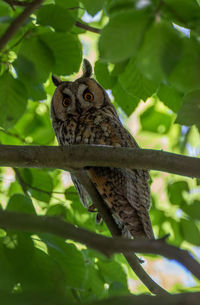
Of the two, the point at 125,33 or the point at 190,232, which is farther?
the point at 190,232

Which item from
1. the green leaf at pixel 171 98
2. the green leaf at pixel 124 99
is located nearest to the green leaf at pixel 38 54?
the green leaf at pixel 124 99

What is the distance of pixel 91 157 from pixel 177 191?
2.29 ft

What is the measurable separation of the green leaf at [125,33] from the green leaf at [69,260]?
3.24ft

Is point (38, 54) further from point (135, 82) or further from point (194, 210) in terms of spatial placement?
point (194, 210)

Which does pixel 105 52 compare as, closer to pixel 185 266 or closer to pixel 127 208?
pixel 185 266

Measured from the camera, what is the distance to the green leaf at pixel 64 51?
174 cm

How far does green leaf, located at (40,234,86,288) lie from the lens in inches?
70.8

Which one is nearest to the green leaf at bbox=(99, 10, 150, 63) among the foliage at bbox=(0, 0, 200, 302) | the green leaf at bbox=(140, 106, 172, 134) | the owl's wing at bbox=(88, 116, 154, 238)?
the foliage at bbox=(0, 0, 200, 302)

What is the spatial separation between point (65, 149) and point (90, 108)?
1.35m

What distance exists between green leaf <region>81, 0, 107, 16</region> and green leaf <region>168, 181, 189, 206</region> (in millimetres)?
1069

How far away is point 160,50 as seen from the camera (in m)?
1.06

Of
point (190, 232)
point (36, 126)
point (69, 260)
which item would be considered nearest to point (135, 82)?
point (190, 232)

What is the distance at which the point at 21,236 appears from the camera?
1603 mm

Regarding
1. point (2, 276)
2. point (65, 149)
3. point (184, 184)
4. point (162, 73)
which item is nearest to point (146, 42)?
point (162, 73)
